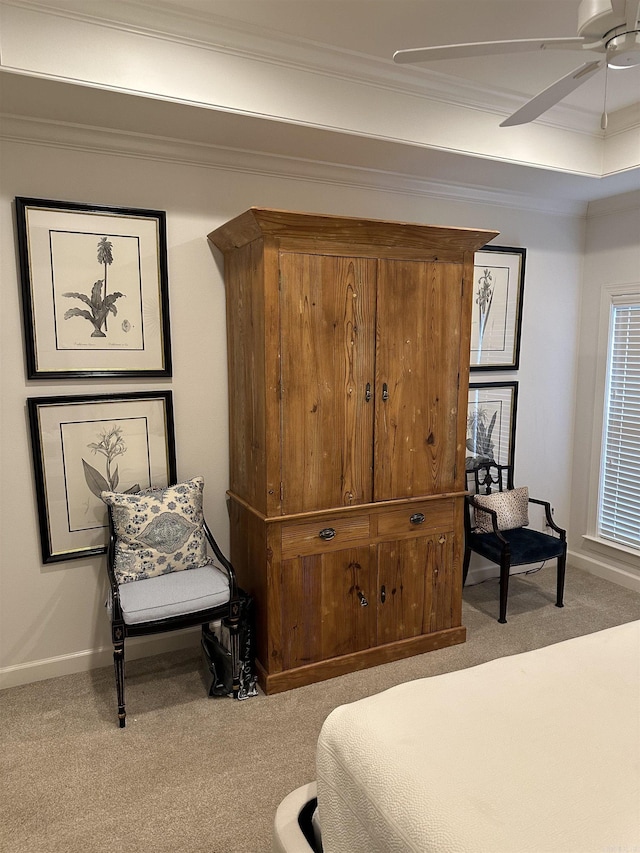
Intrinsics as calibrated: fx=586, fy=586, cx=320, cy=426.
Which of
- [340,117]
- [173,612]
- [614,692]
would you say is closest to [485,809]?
[614,692]

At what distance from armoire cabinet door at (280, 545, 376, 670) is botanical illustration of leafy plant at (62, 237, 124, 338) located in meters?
1.48

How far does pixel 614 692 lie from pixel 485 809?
648 mm

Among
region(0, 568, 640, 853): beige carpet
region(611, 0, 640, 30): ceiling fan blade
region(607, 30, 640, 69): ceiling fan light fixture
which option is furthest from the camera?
region(0, 568, 640, 853): beige carpet

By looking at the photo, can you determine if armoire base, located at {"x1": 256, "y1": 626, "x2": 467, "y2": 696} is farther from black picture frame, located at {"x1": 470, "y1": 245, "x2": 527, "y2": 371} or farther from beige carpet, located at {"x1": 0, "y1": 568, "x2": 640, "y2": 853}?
black picture frame, located at {"x1": 470, "y1": 245, "x2": 527, "y2": 371}

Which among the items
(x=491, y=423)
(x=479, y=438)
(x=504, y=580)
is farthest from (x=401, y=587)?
(x=491, y=423)

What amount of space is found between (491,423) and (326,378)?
1.76 meters

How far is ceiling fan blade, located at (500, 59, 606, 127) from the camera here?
176 centimetres

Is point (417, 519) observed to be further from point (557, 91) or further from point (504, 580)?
point (557, 91)

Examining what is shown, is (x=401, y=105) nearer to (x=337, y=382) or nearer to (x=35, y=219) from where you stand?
(x=337, y=382)

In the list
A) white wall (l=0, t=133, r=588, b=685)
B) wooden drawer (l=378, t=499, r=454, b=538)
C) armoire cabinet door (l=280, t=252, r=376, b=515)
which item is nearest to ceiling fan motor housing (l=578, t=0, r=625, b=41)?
armoire cabinet door (l=280, t=252, r=376, b=515)

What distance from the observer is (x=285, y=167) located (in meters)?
3.15

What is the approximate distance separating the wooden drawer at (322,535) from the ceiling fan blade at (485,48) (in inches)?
76.0

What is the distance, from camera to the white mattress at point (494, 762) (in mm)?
1225

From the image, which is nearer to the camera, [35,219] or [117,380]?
[35,219]
